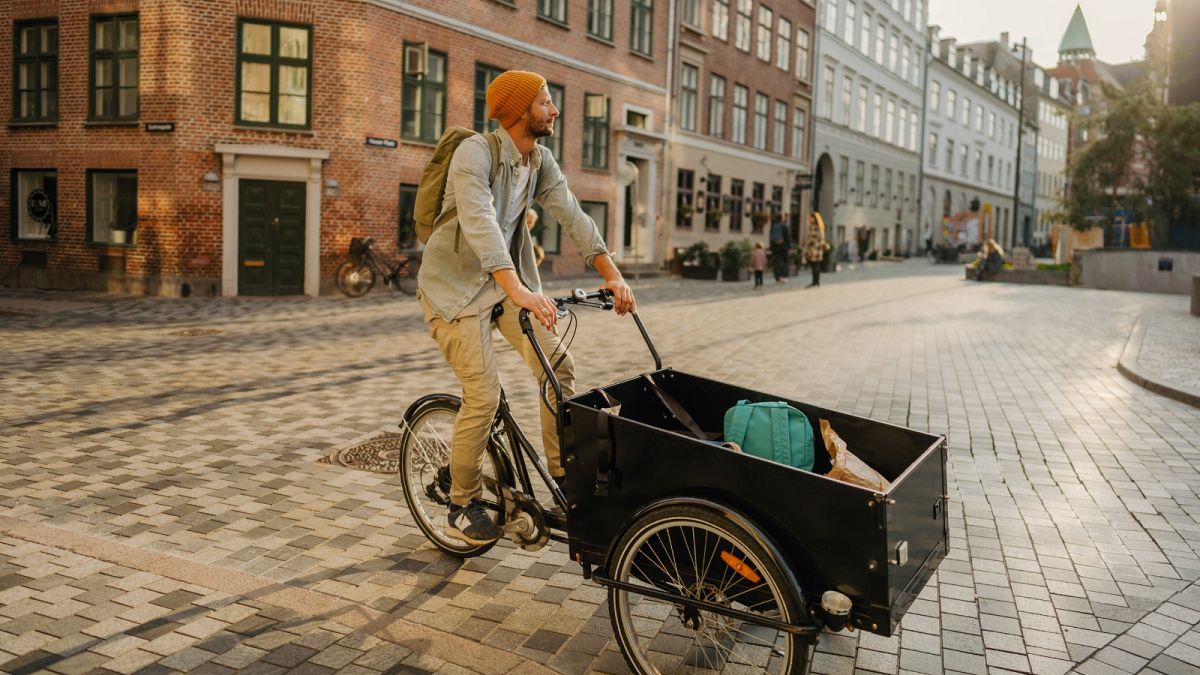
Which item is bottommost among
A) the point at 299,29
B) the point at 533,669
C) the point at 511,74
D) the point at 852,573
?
the point at 533,669

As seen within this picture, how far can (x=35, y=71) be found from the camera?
20.4 m

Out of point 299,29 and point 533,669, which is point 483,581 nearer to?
point 533,669

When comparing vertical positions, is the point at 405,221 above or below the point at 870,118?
below

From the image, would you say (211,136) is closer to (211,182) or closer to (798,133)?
(211,182)

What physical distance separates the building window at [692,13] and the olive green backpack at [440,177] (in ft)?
98.0

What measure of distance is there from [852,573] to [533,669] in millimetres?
1168

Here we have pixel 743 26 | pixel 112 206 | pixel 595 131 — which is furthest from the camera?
pixel 743 26

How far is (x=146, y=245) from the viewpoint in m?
19.0

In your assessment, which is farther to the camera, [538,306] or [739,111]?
[739,111]

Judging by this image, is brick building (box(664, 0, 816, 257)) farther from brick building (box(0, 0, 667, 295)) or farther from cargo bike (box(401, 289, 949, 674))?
cargo bike (box(401, 289, 949, 674))

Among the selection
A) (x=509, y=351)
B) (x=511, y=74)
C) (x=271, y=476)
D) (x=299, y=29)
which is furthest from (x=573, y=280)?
(x=511, y=74)

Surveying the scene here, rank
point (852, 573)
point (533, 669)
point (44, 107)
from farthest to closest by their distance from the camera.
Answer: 1. point (44, 107)
2. point (533, 669)
3. point (852, 573)

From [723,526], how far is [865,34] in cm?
5059

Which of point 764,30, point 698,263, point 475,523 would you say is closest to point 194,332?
point 475,523
